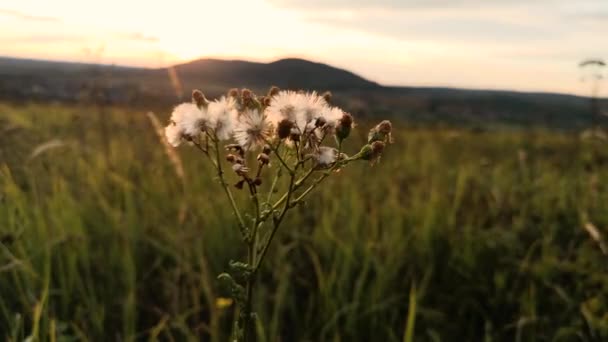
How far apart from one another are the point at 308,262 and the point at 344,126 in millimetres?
2223

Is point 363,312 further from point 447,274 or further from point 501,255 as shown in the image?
point 501,255

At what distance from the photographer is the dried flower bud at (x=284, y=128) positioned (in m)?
1.06

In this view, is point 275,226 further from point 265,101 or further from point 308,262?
point 308,262

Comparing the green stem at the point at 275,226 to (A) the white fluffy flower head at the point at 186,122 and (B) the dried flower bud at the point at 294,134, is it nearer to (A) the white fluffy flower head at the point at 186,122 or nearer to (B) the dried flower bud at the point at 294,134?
(B) the dried flower bud at the point at 294,134

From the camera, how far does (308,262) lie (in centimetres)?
326

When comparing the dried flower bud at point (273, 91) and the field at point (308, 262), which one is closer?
the dried flower bud at point (273, 91)

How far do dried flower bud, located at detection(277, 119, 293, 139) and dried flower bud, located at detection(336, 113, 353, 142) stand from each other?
0.10 meters

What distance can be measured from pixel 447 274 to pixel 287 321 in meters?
0.94

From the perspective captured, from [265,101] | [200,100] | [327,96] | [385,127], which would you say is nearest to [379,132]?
[385,127]

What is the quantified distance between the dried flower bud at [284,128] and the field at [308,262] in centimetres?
133

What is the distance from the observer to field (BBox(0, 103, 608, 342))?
A: 2.66 metres

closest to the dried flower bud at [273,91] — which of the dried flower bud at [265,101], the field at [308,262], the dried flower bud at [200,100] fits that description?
the dried flower bud at [265,101]

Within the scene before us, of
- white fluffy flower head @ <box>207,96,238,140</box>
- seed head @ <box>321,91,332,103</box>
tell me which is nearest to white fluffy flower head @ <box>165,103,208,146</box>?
white fluffy flower head @ <box>207,96,238,140</box>

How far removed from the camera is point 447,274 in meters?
3.27
